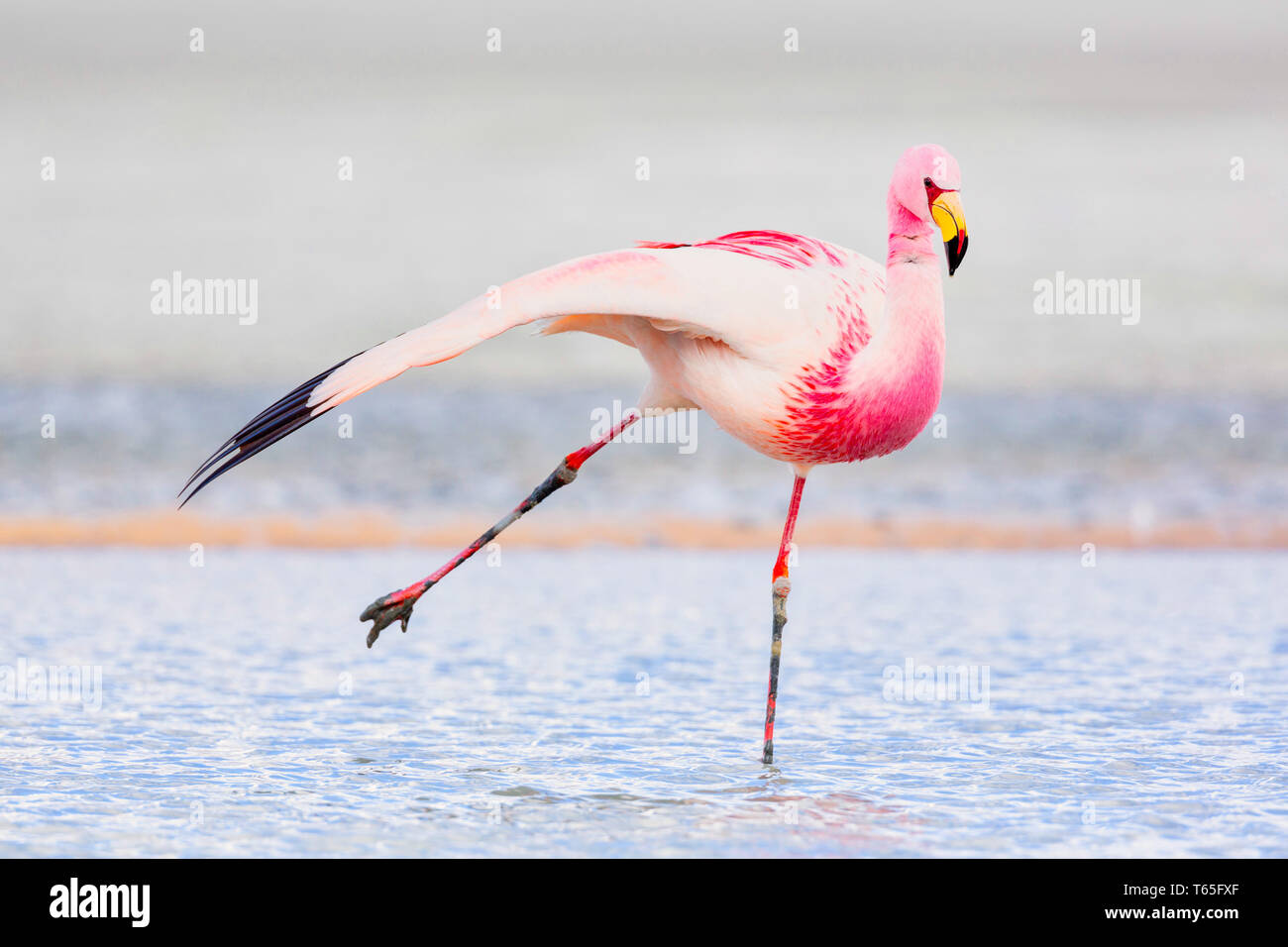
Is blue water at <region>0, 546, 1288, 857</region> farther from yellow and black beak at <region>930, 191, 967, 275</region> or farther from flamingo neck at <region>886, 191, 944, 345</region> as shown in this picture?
yellow and black beak at <region>930, 191, 967, 275</region>

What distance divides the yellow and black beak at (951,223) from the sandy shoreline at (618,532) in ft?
35.6

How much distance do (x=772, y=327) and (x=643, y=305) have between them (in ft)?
1.88

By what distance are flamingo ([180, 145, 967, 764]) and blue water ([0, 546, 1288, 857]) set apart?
36.3 inches

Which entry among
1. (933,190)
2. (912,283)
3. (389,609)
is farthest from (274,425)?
(933,190)

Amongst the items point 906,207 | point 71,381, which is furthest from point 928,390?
point 71,381

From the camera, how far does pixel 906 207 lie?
648 centimetres

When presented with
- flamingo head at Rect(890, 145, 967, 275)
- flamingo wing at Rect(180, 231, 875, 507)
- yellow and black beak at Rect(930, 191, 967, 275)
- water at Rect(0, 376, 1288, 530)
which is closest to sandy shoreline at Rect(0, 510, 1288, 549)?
water at Rect(0, 376, 1288, 530)

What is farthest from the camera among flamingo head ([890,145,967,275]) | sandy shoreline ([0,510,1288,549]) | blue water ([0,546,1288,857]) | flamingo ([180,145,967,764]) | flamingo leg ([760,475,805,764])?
sandy shoreline ([0,510,1288,549])

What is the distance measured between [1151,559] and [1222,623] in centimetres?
489

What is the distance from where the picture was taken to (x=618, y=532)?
681 inches

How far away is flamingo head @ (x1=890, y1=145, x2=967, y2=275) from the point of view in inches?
243

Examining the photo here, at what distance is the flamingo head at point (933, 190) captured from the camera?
20.2 feet

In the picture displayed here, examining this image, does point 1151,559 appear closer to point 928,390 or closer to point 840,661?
point 840,661

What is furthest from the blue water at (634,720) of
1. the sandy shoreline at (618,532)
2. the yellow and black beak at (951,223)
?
the sandy shoreline at (618,532)
